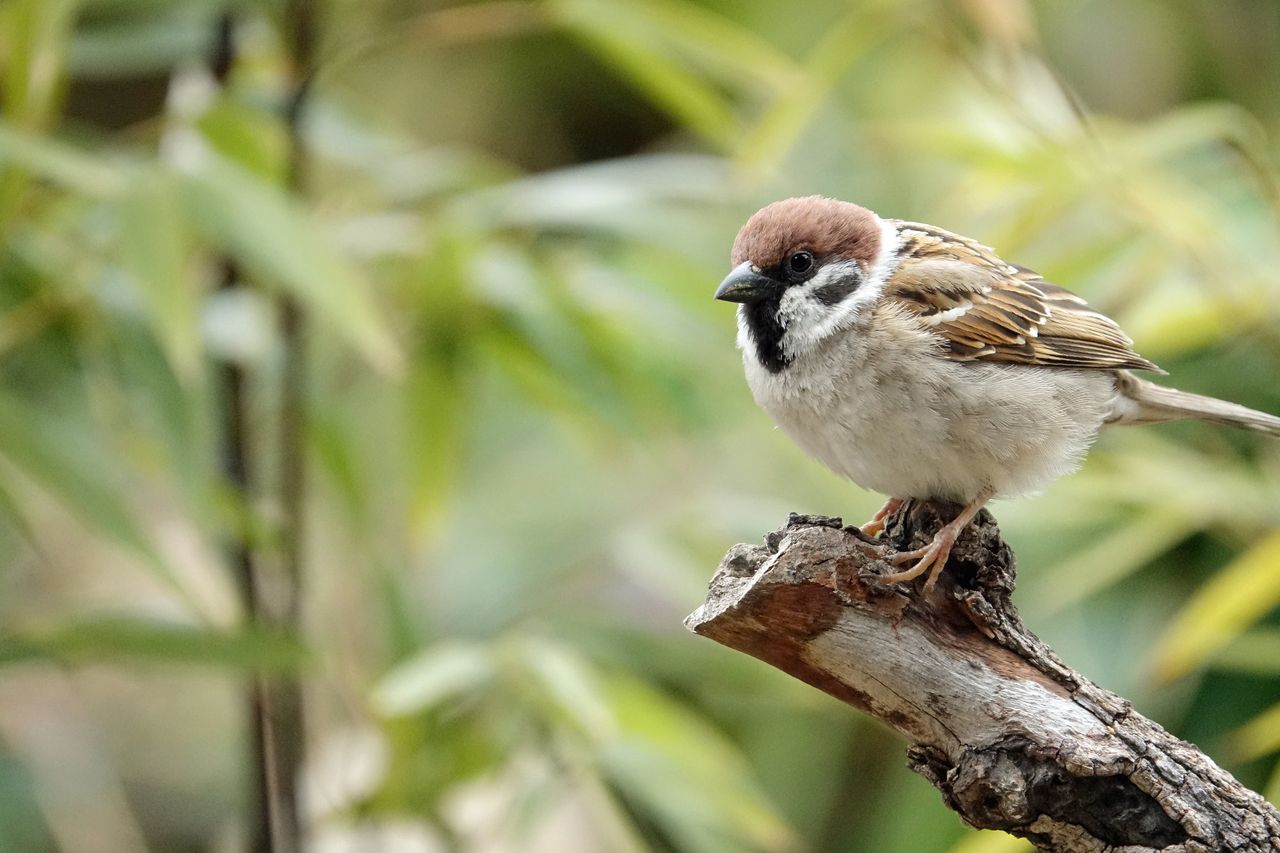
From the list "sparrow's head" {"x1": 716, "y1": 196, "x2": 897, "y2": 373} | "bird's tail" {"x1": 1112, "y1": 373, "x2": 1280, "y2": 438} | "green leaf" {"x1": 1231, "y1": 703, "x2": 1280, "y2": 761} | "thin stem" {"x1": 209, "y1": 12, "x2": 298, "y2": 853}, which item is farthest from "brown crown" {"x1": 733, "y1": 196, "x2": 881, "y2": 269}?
"thin stem" {"x1": 209, "y1": 12, "x2": 298, "y2": 853}

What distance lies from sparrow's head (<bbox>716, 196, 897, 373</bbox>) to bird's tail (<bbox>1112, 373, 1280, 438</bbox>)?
39cm

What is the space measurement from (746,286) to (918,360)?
221 millimetres

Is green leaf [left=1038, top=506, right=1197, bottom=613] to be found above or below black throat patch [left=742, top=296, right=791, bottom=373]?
below

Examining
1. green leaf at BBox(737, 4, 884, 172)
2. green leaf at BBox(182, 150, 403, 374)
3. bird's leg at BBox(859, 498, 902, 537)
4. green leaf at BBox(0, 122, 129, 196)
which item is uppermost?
green leaf at BBox(0, 122, 129, 196)

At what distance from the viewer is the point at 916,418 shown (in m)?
1.59

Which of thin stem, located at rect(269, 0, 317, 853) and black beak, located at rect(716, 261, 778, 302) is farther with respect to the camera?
thin stem, located at rect(269, 0, 317, 853)

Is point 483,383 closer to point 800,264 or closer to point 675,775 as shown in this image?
point 675,775

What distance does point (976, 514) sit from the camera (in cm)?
153

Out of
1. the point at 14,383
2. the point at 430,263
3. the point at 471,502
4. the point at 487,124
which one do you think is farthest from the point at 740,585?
the point at 487,124

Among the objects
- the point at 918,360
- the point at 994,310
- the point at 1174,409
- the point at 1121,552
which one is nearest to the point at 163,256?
the point at 918,360

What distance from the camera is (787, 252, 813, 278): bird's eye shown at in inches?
66.2

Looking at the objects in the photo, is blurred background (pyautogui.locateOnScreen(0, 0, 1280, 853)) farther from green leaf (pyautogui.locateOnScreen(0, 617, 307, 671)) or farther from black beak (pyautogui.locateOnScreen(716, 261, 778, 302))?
black beak (pyautogui.locateOnScreen(716, 261, 778, 302))

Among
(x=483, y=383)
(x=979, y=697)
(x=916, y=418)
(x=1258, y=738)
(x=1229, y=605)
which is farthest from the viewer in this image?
(x=483, y=383)

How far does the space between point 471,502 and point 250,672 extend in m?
1.43
